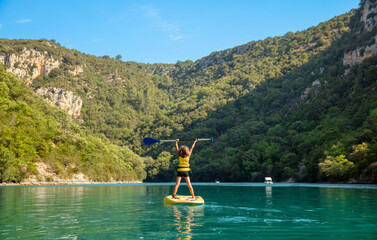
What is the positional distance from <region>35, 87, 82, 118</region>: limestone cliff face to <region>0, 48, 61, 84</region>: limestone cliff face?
36.5ft

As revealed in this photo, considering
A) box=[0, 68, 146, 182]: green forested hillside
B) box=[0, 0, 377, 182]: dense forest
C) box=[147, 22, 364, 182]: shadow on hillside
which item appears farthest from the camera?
box=[147, 22, 364, 182]: shadow on hillside

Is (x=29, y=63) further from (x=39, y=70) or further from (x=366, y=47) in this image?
(x=366, y=47)

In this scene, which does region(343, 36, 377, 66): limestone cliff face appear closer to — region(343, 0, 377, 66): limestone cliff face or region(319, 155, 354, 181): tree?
region(343, 0, 377, 66): limestone cliff face

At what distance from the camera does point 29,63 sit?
188 meters

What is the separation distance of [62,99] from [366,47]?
142 meters

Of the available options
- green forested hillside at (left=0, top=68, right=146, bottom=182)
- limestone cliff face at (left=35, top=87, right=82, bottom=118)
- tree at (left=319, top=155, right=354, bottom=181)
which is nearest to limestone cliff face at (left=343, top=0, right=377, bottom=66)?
tree at (left=319, top=155, right=354, bottom=181)

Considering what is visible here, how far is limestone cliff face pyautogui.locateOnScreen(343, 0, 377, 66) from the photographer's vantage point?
107550 millimetres

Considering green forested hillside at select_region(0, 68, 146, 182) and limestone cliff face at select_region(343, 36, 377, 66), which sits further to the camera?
limestone cliff face at select_region(343, 36, 377, 66)

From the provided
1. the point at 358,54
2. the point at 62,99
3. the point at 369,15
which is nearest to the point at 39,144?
the point at 358,54

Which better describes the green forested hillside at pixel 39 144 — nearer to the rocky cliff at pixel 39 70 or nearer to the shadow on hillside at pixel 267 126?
the shadow on hillside at pixel 267 126

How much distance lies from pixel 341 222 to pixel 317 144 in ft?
274

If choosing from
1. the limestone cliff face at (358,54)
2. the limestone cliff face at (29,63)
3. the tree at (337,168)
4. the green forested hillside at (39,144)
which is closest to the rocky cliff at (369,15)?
the limestone cliff face at (358,54)

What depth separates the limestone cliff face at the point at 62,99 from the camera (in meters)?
176

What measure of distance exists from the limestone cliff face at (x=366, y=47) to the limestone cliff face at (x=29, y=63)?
149 m
